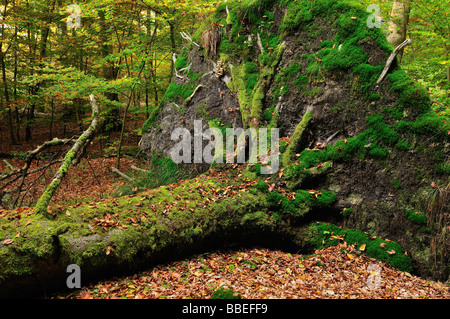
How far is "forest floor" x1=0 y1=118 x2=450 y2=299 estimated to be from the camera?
356 cm

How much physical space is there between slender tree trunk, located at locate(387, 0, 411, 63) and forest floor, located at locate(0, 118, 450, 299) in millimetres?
5554

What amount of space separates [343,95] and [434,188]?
7.65 feet

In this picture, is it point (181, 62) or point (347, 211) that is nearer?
point (347, 211)

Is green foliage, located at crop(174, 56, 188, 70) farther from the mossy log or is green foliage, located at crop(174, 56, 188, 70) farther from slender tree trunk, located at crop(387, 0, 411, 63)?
slender tree trunk, located at crop(387, 0, 411, 63)

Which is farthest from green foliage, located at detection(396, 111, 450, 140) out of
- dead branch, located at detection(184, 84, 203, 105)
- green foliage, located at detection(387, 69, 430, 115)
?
dead branch, located at detection(184, 84, 203, 105)

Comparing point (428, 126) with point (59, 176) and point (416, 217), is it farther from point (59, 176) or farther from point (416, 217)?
point (59, 176)

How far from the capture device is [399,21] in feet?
22.4

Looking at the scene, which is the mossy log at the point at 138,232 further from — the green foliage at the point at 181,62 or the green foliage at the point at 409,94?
the green foliage at the point at 181,62

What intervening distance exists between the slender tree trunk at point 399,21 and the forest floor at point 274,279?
18.2 ft

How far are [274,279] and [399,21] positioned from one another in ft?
23.4

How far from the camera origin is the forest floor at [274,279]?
11.7ft

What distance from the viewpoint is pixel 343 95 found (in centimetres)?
546

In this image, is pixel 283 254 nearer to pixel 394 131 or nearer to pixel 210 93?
pixel 394 131

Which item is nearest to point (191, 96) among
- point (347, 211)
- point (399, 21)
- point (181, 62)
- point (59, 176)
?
point (181, 62)
